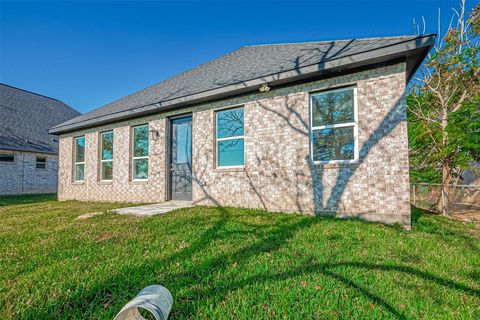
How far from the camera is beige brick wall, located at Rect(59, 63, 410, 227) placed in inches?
172

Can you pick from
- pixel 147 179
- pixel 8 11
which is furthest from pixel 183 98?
pixel 8 11

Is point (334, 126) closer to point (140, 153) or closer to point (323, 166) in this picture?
point (323, 166)

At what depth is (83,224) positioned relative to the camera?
14.7 feet

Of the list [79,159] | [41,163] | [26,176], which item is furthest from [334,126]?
[41,163]

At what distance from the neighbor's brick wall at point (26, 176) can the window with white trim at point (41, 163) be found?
14cm

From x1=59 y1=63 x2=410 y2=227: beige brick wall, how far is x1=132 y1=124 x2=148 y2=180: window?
43cm

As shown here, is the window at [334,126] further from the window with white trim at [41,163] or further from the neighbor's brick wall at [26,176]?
the window with white trim at [41,163]

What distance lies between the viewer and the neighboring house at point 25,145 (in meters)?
13.9

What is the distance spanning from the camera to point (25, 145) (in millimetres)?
14625

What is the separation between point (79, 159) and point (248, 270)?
33.8 feet

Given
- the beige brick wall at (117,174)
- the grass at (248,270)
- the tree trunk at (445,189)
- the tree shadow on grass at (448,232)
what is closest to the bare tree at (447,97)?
the tree trunk at (445,189)

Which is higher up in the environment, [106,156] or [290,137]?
[290,137]

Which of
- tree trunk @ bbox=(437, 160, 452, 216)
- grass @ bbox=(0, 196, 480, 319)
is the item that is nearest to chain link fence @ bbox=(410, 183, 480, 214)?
tree trunk @ bbox=(437, 160, 452, 216)

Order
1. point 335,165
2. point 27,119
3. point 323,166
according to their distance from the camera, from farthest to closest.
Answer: point 27,119 → point 323,166 → point 335,165
